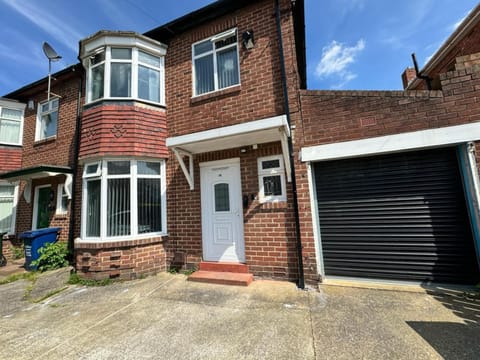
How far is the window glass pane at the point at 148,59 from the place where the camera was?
241 inches

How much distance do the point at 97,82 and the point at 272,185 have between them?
18.6ft

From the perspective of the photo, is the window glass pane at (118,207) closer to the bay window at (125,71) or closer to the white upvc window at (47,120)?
the bay window at (125,71)

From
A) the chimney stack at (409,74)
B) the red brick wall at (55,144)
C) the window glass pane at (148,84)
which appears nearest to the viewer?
the window glass pane at (148,84)

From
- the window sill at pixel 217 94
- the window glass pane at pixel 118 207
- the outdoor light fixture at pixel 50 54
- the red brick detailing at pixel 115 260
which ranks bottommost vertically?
the red brick detailing at pixel 115 260

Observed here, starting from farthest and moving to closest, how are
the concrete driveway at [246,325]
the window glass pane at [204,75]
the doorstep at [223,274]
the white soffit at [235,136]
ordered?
1. the window glass pane at [204,75]
2. the doorstep at [223,274]
3. the white soffit at [235,136]
4. the concrete driveway at [246,325]

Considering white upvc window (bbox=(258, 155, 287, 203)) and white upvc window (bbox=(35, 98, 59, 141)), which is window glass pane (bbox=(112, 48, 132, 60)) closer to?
white upvc window (bbox=(35, 98, 59, 141))

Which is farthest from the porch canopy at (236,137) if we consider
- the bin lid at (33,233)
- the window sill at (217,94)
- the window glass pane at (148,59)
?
the bin lid at (33,233)

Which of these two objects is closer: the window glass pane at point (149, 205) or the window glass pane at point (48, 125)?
the window glass pane at point (149, 205)

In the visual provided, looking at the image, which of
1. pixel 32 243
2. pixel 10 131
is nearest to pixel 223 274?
pixel 32 243

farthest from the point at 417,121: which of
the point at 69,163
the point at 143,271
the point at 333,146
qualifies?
the point at 69,163

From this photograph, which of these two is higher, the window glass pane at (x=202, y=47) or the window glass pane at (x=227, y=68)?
the window glass pane at (x=202, y=47)

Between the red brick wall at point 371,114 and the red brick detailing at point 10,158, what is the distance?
10550 millimetres

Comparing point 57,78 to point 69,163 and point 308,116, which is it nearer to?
point 69,163

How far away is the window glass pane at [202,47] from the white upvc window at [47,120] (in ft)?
18.9
